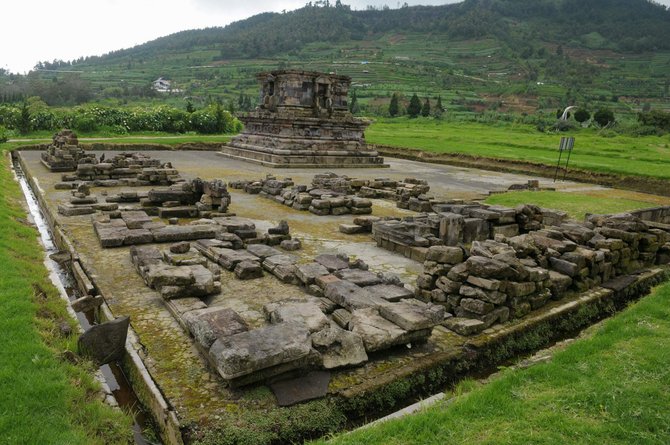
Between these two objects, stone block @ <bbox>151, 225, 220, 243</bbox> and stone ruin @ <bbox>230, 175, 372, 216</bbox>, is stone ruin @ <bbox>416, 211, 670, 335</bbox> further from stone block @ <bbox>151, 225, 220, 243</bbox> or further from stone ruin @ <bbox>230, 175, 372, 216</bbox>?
stone ruin @ <bbox>230, 175, 372, 216</bbox>

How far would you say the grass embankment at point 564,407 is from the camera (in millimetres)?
3941

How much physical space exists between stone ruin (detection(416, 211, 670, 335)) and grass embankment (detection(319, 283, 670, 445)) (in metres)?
1.20

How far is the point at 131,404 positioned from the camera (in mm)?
4871

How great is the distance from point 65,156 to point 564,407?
2201 centimetres

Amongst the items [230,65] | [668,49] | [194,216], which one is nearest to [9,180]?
[194,216]

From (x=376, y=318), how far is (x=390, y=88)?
99.4m

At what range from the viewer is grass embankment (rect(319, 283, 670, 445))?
12.9 ft

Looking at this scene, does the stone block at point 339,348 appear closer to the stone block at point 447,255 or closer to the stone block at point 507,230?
the stone block at point 447,255

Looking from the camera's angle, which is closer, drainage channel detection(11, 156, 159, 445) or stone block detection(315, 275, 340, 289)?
drainage channel detection(11, 156, 159, 445)

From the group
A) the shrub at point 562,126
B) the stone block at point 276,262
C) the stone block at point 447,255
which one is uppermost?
the shrub at point 562,126

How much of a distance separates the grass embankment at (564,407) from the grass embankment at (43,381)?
7.02ft

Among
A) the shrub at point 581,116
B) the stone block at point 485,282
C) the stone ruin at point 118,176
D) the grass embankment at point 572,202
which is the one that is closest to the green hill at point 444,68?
the shrub at point 581,116

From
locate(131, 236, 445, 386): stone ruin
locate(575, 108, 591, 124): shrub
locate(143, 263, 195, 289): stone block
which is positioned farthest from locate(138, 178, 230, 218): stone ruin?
locate(575, 108, 591, 124): shrub

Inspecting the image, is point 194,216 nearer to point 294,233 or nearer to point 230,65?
point 294,233
